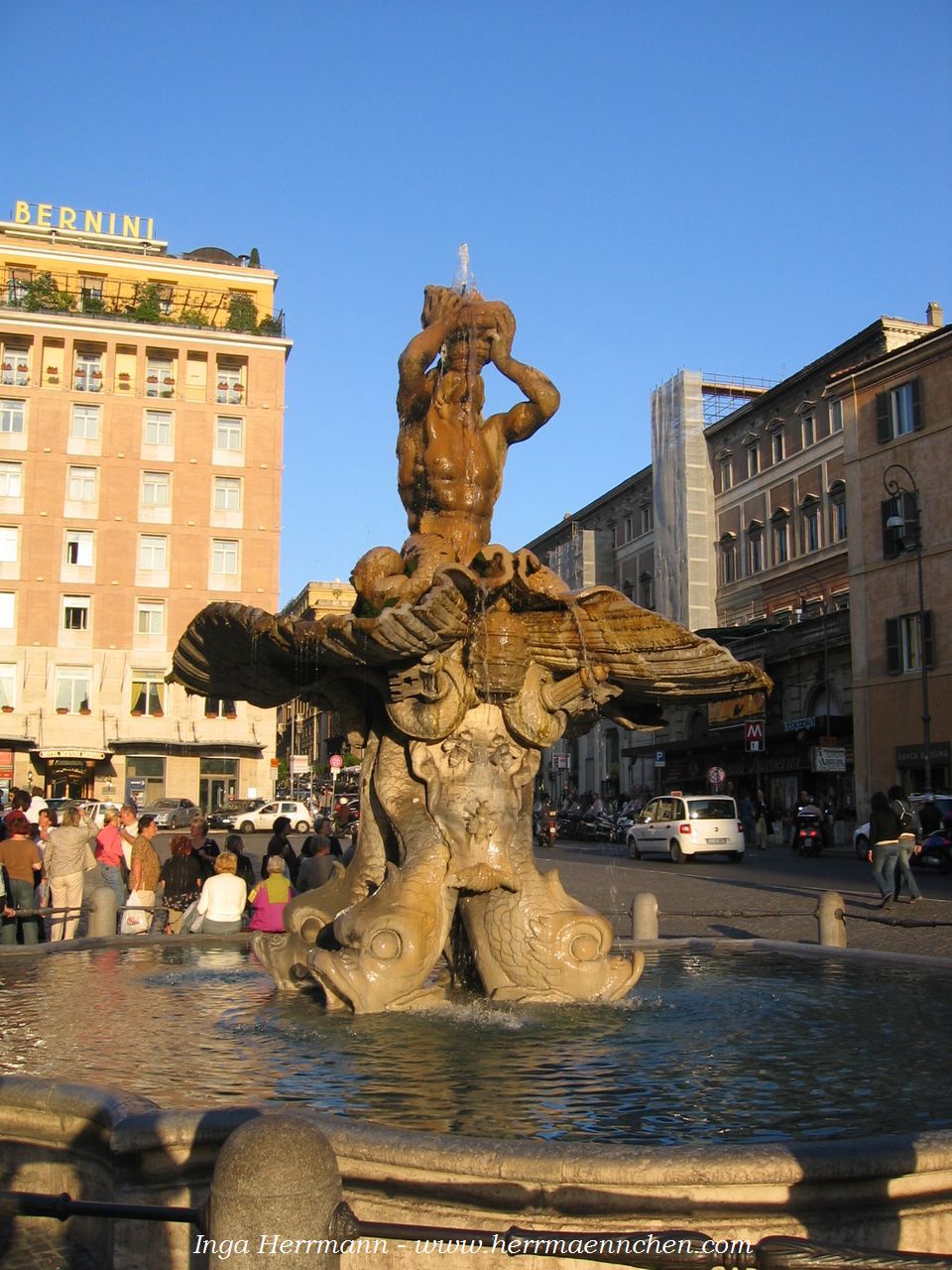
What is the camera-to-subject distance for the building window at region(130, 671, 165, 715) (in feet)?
163

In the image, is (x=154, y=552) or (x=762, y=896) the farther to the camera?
(x=154, y=552)

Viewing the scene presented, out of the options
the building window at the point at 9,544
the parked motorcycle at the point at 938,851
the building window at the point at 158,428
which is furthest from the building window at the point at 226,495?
the parked motorcycle at the point at 938,851

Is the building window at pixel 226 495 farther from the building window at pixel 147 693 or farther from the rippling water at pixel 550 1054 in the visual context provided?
the rippling water at pixel 550 1054

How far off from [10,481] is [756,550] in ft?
100

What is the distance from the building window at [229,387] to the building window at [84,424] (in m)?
4.84

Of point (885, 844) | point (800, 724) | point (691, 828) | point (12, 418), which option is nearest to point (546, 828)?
point (691, 828)

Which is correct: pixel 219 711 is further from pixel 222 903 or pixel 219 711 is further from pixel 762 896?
pixel 222 903

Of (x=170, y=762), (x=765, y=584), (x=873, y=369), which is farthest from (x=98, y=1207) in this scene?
(x=765, y=584)

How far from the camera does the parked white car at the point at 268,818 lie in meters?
42.4

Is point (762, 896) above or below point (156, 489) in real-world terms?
below

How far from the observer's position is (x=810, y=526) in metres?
51.4

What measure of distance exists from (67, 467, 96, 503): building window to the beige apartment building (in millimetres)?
55

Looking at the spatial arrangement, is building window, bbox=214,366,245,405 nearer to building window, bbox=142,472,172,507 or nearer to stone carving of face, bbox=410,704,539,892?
building window, bbox=142,472,172,507

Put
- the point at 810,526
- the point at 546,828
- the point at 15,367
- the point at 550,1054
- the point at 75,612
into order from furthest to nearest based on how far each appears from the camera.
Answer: the point at 810,526, the point at 15,367, the point at 75,612, the point at 546,828, the point at 550,1054
